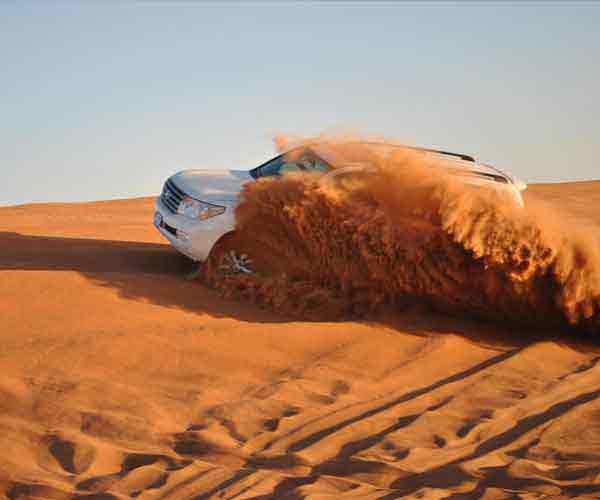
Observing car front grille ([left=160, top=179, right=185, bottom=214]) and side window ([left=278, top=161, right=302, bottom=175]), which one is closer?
side window ([left=278, top=161, right=302, bottom=175])

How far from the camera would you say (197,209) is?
875cm

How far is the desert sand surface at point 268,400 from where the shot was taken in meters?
4.28

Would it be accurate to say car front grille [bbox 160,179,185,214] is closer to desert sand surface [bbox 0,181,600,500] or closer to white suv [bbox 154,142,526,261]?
white suv [bbox 154,142,526,261]

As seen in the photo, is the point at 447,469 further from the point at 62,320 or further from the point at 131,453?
the point at 62,320

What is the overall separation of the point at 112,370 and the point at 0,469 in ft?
5.12

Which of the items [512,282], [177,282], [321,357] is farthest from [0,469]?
[512,282]

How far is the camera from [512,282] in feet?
23.6

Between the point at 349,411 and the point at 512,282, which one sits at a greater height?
the point at 512,282

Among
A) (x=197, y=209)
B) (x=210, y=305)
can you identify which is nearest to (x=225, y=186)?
(x=197, y=209)

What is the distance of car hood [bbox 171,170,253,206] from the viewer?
344 inches

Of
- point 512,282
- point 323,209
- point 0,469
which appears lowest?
point 0,469

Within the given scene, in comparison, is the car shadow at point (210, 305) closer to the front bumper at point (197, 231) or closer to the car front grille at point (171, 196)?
the front bumper at point (197, 231)

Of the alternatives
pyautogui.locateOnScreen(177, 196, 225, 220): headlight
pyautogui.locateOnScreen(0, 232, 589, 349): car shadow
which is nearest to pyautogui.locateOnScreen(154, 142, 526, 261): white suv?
pyautogui.locateOnScreen(177, 196, 225, 220): headlight

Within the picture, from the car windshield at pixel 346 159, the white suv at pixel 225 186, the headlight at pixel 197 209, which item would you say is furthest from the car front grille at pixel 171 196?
the car windshield at pixel 346 159
